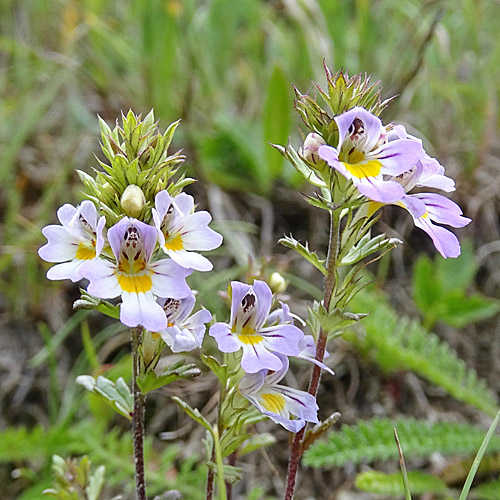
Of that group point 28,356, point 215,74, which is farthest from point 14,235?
point 215,74

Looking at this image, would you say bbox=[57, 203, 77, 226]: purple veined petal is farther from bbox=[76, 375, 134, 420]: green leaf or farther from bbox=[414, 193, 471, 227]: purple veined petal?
bbox=[414, 193, 471, 227]: purple veined petal

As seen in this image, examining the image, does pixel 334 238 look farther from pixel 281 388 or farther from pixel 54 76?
pixel 54 76

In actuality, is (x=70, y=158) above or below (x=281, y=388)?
above

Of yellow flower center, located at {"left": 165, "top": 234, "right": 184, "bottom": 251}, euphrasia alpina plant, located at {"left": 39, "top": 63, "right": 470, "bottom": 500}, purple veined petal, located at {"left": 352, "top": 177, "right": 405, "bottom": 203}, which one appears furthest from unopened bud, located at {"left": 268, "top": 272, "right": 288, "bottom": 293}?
purple veined petal, located at {"left": 352, "top": 177, "right": 405, "bottom": 203}

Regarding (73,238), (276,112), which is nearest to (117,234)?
(73,238)

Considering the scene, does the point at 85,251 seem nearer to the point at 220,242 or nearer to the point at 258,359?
the point at 220,242

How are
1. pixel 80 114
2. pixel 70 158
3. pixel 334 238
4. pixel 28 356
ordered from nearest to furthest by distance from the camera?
pixel 334 238, pixel 28 356, pixel 70 158, pixel 80 114
